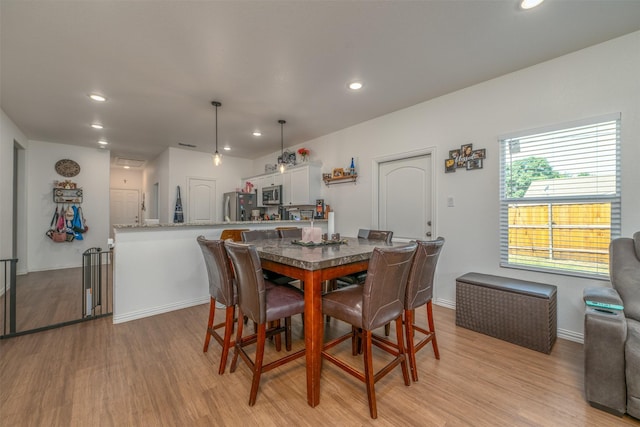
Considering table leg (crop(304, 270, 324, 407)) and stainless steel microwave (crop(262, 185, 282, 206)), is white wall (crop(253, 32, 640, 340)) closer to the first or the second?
stainless steel microwave (crop(262, 185, 282, 206))

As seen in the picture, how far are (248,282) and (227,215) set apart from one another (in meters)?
4.79

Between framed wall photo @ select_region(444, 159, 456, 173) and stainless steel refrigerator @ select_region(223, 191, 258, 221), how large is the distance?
4092 mm

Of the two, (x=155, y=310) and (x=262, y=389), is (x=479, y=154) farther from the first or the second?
(x=155, y=310)

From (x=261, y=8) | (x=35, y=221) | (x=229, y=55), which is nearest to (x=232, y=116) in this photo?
(x=229, y=55)

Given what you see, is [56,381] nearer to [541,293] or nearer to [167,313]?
[167,313]

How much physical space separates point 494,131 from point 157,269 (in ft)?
13.2

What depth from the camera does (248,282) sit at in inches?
67.1

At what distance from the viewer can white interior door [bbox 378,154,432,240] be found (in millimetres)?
3557

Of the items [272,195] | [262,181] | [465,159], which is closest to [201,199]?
[262,181]

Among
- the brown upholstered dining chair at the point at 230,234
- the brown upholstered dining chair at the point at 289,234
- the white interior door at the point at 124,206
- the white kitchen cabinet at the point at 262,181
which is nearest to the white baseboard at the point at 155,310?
the brown upholstered dining chair at the point at 230,234

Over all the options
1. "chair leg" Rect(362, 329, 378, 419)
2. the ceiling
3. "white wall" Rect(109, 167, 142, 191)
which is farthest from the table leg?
"white wall" Rect(109, 167, 142, 191)

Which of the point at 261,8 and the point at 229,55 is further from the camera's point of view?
the point at 229,55

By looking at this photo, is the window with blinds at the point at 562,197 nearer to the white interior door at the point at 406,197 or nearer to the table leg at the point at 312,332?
the white interior door at the point at 406,197

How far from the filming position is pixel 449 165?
3.21 meters
